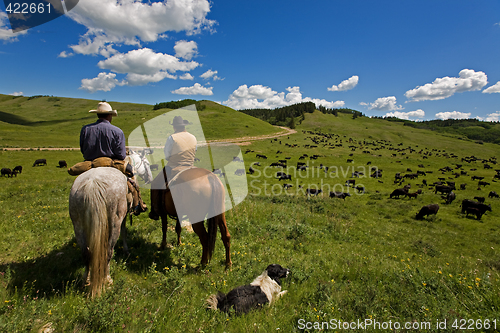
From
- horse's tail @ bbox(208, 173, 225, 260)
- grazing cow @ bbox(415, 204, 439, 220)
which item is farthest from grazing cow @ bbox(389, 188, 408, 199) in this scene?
horse's tail @ bbox(208, 173, 225, 260)

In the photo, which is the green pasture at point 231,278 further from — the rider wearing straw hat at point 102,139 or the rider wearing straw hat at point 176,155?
the rider wearing straw hat at point 102,139

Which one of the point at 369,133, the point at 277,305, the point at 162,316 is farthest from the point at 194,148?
the point at 369,133

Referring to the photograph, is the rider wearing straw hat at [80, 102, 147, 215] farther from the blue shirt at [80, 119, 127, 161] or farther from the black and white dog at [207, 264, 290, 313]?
the black and white dog at [207, 264, 290, 313]

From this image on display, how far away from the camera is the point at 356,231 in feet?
41.9

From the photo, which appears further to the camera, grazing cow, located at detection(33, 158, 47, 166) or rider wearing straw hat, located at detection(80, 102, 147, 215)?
grazing cow, located at detection(33, 158, 47, 166)

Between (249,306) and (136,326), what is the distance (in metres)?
2.14

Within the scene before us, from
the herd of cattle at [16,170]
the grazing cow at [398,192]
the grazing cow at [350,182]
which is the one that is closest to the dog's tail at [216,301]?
the grazing cow at [398,192]

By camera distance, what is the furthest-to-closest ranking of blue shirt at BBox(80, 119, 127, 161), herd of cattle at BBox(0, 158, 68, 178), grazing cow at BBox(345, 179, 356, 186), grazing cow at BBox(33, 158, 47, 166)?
grazing cow at BBox(345, 179, 356, 186)
grazing cow at BBox(33, 158, 47, 166)
herd of cattle at BBox(0, 158, 68, 178)
blue shirt at BBox(80, 119, 127, 161)

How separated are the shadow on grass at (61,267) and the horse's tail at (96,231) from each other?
1.52 feet

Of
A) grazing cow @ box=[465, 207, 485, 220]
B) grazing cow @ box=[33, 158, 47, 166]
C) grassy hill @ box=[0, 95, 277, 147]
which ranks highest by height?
grassy hill @ box=[0, 95, 277, 147]

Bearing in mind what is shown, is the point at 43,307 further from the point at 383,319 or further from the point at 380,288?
the point at 380,288

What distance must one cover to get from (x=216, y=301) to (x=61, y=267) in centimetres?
406

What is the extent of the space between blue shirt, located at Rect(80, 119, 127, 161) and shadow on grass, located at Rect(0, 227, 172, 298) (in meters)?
2.74

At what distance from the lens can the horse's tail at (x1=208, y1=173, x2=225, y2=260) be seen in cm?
589
